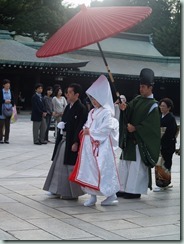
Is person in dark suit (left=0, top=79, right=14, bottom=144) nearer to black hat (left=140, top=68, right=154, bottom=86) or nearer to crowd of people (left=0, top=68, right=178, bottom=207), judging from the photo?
crowd of people (left=0, top=68, right=178, bottom=207)

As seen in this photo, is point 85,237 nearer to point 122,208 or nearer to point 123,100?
point 122,208

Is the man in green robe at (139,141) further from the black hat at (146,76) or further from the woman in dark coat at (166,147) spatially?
the woman in dark coat at (166,147)

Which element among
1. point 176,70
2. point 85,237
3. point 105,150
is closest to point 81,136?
point 105,150

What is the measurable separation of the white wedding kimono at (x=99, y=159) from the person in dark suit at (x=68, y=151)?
0.73ft

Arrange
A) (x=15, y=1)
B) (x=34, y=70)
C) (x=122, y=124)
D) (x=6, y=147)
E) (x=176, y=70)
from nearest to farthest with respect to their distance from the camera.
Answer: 1. (x=122, y=124)
2. (x=6, y=147)
3. (x=34, y=70)
4. (x=15, y=1)
5. (x=176, y=70)

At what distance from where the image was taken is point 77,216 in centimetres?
485

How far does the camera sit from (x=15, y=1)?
25297 mm

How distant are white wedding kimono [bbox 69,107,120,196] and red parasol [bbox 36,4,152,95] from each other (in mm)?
940

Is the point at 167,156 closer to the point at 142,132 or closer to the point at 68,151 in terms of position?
the point at 142,132

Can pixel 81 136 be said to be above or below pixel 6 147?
above

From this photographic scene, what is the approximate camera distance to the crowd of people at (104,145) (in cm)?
536

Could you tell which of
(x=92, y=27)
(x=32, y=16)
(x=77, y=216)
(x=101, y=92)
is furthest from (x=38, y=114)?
(x=32, y=16)

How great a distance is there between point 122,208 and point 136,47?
31.5m

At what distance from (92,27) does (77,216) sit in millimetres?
2067
